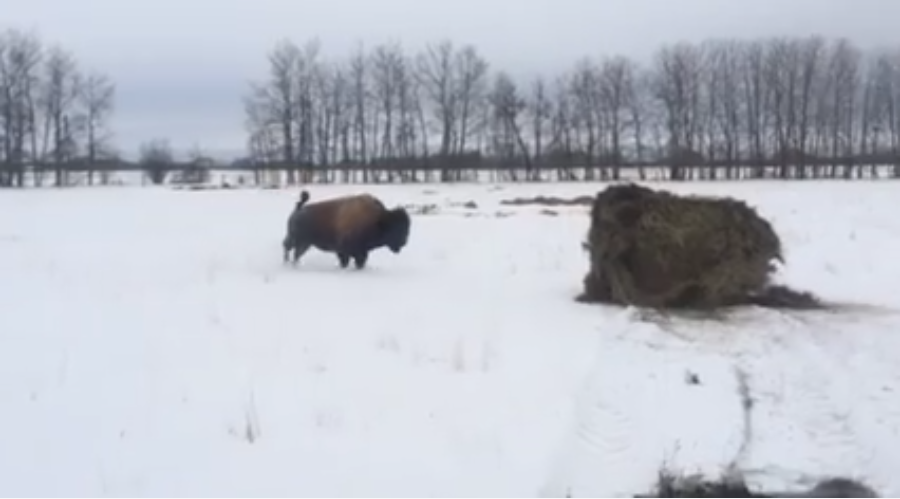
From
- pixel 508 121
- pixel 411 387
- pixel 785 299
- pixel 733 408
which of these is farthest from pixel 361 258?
pixel 508 121

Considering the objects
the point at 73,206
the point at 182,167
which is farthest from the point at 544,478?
the point at 182,167

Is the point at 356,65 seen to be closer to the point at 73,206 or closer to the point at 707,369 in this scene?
the point at 73,206

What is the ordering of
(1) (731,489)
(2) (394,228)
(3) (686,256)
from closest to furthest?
(1) (731,489)
(3) (686,256)
(2) (394,228)

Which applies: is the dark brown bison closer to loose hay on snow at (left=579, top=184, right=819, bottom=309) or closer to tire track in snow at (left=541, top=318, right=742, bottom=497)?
loose hay on snow at (left=579, top=184, right=819, bottom=309)

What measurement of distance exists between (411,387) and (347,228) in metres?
9.71

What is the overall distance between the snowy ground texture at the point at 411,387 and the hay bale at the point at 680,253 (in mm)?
670

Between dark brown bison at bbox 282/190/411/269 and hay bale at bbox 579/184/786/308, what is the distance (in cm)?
505

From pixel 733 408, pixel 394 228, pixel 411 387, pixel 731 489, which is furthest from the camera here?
pixel 394 228

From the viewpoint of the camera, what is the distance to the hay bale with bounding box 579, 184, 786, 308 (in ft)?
41.4

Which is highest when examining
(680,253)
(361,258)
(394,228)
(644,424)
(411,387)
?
(394,228)

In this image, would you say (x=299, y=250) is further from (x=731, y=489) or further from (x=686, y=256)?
(x=731, y=489)

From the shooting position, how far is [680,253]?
12.8m

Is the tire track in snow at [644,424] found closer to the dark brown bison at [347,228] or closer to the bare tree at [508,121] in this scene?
the dark brown bison at [347,228]

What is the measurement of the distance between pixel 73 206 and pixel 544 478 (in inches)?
1545
